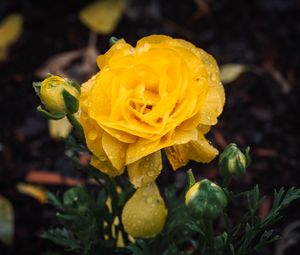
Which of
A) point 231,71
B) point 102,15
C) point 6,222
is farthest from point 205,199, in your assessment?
point 102,15

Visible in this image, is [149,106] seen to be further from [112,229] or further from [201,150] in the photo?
[112,229]

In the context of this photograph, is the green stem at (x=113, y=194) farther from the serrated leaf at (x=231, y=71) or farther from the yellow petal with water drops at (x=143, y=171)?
the serrated leaf at (x=231, y=71)

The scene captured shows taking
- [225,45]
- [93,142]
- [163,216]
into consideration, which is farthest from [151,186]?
[225,45]

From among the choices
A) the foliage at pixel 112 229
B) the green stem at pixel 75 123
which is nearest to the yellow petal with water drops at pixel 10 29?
the foliage at pixel 112 229

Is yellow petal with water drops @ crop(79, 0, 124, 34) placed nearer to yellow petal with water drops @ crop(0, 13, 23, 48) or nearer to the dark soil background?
the dark soil background

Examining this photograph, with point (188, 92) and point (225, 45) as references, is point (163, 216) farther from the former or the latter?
point (225, 45)

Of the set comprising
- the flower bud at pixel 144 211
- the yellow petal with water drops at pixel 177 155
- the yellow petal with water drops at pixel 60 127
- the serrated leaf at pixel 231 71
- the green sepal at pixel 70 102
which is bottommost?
the yellow petal with water drops at pixel 60 127
